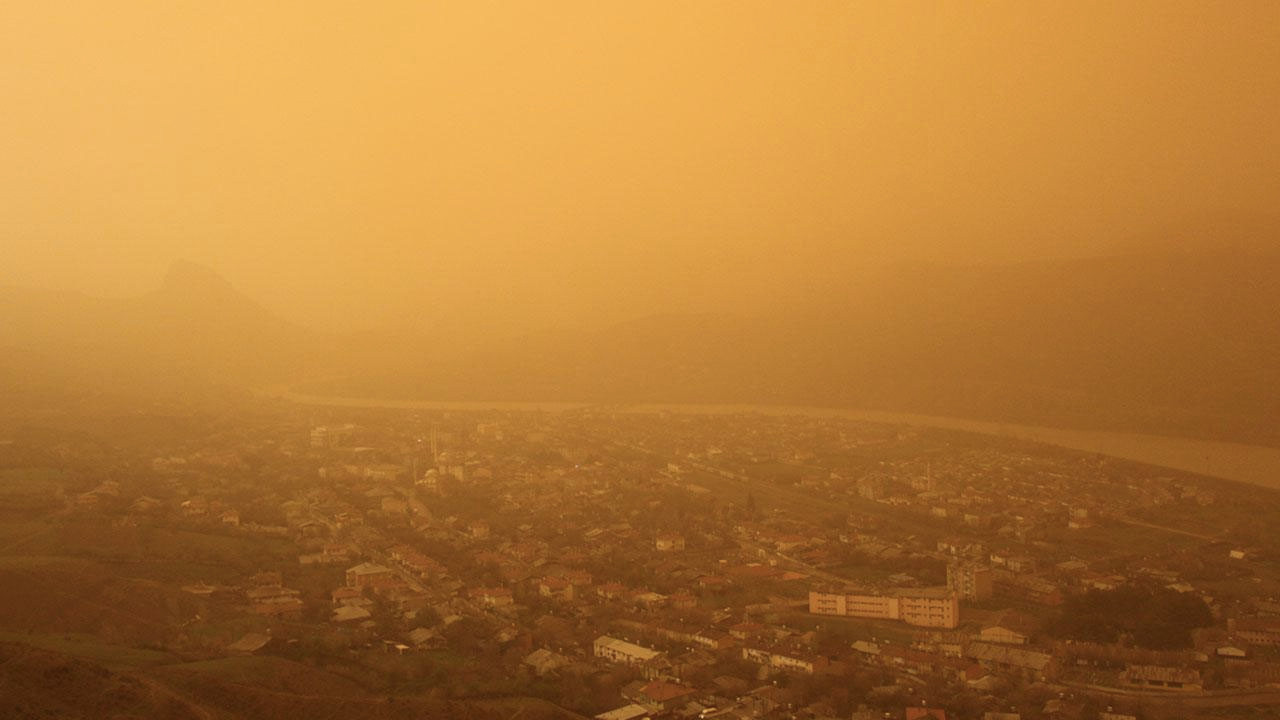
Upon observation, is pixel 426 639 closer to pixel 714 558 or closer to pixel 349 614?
pixel 349 614

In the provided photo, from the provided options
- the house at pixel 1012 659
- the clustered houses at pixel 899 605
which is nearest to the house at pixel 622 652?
the clustered houses at pixel 899 605

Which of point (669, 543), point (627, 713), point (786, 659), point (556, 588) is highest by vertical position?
point (669, 543)

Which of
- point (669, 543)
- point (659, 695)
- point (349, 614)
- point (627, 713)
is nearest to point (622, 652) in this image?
point (659, 695)

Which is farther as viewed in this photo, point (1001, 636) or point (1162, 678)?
point (1001, 636)

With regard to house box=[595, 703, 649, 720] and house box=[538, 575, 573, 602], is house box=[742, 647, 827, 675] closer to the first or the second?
house box=[595, 703, 649, 720]

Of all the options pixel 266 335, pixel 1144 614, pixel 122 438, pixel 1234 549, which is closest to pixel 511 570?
pixel 1144 614

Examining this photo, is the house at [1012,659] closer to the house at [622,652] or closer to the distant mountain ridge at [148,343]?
the house at [622,652]

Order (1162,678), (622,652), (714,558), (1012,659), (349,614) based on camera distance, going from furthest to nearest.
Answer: (714,558), (349,614), (622,652), (1012,659), (1162,678)

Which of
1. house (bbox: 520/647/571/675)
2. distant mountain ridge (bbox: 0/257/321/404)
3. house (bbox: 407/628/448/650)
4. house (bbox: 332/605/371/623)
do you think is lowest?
house (bbox: 520/647/571/675)

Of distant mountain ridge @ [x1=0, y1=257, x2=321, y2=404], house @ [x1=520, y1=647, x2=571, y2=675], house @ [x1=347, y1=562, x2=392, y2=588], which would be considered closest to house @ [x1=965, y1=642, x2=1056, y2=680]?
house @ [x1=520, y1=647, x2=571, y2=675]
